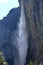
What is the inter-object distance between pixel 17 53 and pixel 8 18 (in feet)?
69.4

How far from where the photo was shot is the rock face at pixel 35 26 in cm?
10500

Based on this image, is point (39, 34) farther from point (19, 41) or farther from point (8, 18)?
point (8, 18)

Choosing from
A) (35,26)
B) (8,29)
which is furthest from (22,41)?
(8,29)

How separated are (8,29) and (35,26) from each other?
34.9 m

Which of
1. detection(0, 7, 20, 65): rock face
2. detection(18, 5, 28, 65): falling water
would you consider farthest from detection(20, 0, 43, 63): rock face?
detection(0, 7, 20, 65): rock face

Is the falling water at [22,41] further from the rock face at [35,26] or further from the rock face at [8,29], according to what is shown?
the rock face at [35,26]

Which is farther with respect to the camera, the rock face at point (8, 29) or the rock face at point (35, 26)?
the rock face at point (8, 29)

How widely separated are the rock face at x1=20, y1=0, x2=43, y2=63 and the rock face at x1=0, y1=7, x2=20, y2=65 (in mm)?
17845

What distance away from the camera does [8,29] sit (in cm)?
14162

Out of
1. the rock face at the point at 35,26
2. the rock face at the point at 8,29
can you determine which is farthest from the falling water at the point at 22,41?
the rock face at the point at 35,26

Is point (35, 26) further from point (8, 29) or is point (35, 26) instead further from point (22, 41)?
point (8, 29)

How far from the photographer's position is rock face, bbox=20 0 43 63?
105 m

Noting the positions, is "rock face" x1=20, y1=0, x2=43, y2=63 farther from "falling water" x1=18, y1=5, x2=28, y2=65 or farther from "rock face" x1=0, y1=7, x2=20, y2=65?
"rock face" x1=0, y1=7, x2=20, y2=65

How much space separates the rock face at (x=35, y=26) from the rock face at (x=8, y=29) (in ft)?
58.5
